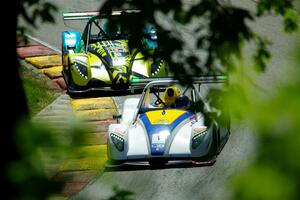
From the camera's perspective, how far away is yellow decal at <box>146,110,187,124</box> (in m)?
10.1

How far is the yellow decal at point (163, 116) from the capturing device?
1014cm

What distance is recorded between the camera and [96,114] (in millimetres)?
12570

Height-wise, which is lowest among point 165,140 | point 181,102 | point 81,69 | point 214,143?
point 214,143

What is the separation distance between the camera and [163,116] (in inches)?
406

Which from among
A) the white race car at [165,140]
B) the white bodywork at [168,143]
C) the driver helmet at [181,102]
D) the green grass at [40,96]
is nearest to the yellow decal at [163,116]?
the white race car at [165,140]

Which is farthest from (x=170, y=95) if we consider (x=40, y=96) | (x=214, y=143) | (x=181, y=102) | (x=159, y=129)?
(x=40, y=96)

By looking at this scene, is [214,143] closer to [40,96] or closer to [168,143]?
[168,143]

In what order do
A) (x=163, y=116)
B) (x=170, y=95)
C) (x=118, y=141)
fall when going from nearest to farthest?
(x=118, y=141) → (x=163, y=116) → (x=170, y=95)

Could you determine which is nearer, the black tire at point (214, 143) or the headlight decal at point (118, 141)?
the headlight decal at point (118, 141)

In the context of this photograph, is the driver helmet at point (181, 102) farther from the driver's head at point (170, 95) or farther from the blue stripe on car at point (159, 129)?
the blue stripe on car at point (159, 129)

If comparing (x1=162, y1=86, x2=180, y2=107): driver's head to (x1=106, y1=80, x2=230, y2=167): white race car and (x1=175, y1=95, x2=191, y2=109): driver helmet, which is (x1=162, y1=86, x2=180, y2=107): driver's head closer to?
(x1=175, y1=95, x2=191, y2=109): driver helmet

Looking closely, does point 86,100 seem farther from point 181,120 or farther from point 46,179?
point 46,179

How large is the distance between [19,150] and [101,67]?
11.9 metres

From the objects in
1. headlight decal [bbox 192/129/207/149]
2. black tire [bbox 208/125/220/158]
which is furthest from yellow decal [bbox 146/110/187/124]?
black tire [bbox 208/125/220/158]
